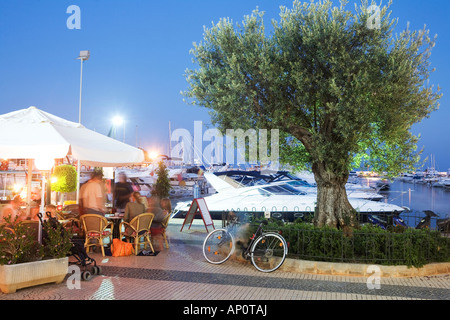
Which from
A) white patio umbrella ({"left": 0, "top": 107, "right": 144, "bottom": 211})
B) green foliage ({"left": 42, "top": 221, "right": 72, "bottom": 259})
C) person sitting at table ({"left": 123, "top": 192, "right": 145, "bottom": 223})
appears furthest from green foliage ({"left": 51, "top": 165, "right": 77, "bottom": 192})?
green foliage ({"left": 42, "top": 221, "right": 72, "bottom": 259})

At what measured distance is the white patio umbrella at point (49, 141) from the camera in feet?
21.6

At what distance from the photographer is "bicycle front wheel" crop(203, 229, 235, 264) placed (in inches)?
319

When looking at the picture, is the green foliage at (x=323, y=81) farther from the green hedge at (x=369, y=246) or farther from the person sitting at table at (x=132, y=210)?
the person sitting at table at (x=132, y=210)

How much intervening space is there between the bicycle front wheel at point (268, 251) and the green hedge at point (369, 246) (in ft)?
0.93

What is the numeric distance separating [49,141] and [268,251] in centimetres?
451

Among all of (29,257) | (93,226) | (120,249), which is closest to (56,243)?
(29,257)

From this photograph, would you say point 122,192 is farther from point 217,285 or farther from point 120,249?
point 217,285

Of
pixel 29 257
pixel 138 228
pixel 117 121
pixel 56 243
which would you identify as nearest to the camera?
pixel 29 257

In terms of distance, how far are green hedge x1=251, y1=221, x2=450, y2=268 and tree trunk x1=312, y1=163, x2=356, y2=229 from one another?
41.3 inches

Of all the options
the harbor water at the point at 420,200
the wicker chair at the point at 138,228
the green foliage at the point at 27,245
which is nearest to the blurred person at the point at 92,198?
the wicker chair at the point at 138,228

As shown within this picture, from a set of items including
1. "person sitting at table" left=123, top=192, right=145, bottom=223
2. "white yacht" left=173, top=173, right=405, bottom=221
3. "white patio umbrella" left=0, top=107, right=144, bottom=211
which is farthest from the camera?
"white yacht" left=173, top=173, right=405, bottom=221

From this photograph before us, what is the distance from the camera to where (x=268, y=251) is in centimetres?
755

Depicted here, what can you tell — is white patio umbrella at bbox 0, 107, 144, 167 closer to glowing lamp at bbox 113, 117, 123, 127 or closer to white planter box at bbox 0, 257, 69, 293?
white planter box at bbox 0, 257, 69, 293
